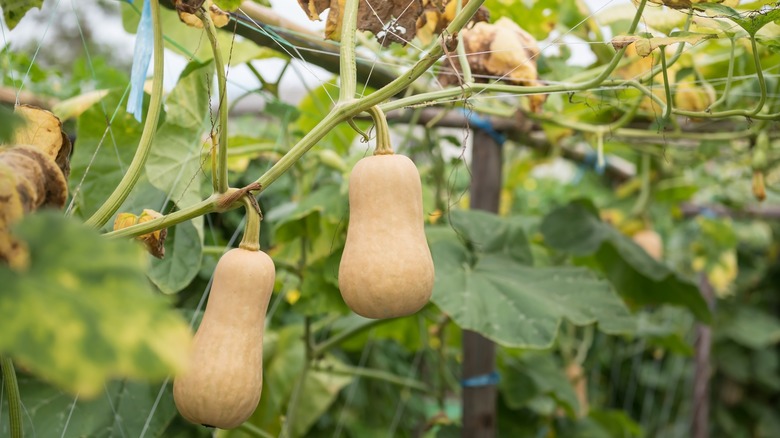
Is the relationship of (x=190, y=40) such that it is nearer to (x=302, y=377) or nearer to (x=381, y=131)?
(x=302, y=377)

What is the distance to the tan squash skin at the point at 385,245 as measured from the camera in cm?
55

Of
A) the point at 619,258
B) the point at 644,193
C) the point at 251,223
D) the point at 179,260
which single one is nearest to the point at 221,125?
the point at 251,223

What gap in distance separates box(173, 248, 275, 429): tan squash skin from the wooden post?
819 mm

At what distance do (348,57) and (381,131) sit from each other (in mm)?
62

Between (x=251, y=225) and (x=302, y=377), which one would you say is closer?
(x=251, y=225)

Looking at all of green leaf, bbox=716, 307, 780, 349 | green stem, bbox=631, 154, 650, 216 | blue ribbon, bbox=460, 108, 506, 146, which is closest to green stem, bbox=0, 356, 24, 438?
blue ribbon, bbox=460, 108, 506, 146

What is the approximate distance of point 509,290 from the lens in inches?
40.8

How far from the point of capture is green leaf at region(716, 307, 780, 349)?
2.86m

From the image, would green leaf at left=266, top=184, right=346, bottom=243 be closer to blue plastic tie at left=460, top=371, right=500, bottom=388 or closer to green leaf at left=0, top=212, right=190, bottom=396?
blue plastic tie at left=460, top=371, right=500, bottom=388

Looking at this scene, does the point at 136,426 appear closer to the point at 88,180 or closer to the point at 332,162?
the point at 88,180

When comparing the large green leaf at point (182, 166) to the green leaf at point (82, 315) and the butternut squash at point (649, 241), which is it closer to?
the green leaf at point (82, 315)

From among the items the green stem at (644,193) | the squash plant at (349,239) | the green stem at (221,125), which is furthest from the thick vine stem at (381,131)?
the green stem at (644,193)

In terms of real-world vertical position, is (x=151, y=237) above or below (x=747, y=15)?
below

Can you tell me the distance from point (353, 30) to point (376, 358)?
55.1 inches
